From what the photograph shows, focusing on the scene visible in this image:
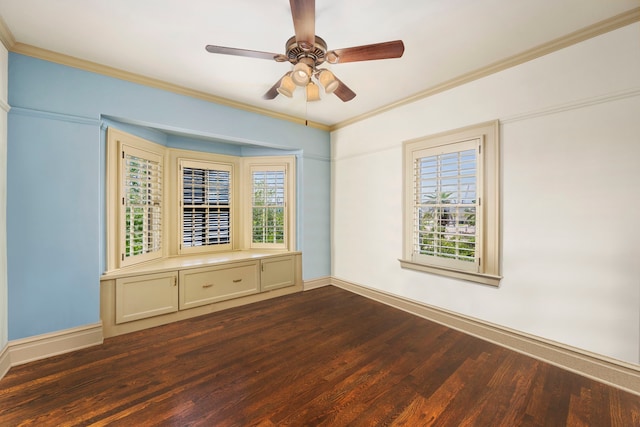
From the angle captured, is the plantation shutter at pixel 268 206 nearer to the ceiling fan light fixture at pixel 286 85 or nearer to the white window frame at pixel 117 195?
the white window frame at pixel 117 195

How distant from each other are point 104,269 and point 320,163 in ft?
10.7

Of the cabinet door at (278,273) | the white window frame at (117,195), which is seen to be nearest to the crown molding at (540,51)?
the cabinet door at (278,273)

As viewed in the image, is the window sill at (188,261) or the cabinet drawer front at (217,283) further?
the cabinet drawer front at (217,283)

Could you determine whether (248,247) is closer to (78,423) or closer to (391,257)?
(391,257)

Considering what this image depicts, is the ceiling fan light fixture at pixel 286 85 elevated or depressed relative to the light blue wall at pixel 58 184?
elevated

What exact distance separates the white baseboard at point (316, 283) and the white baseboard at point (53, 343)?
2622 mm

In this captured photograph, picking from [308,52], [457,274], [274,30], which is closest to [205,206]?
[274,30]

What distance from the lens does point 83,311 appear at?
2.58m

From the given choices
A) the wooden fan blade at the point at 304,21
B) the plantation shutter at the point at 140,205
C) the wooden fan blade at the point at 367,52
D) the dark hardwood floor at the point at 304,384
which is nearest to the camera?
the wooden fan blade at the point at 304,21

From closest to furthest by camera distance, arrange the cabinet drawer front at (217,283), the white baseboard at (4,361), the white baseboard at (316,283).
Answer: the white baseboard at (4,361) → the cabinet drawer front at (217,283) → the white baseboard at (316,283)

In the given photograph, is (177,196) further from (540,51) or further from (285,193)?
(540,51)

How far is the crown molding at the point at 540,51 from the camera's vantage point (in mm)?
1999

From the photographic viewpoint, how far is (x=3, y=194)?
7.30ft

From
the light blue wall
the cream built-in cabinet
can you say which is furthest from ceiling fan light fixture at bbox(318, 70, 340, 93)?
the cream built-in cabinet
